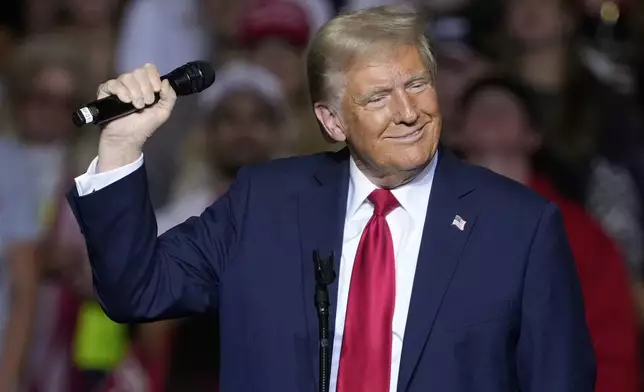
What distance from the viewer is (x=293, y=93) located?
139 inches

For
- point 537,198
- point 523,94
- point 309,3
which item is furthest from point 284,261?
point 309,3

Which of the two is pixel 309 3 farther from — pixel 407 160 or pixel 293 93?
pixel 407 160

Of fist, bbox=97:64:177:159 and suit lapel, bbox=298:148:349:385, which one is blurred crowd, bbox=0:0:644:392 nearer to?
suit lapel, bbox=298:148:349:385

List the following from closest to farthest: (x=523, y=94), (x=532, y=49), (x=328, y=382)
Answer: (x=328, y=382)
(x=523, y=94)
(x=532, y=49)

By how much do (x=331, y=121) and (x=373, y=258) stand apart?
261 mm

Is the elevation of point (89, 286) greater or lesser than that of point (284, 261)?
lesser

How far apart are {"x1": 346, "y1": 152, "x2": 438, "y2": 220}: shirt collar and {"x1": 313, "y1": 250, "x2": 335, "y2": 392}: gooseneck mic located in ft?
0.45

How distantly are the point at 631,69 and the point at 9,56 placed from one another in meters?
1.81

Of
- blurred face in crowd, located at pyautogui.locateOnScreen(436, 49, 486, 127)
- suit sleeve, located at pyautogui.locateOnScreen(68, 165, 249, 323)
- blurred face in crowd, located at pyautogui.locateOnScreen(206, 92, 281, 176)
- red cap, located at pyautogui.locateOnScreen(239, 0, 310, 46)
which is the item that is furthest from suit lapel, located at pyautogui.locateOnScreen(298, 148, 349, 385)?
red cap, located at pyautogui.locateOnScreen(239, 0, 310, 46)

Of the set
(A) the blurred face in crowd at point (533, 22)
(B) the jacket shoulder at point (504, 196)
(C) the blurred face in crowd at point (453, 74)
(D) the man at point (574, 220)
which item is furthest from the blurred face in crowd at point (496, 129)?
(B) the jacket shoulder at point (504, 196)

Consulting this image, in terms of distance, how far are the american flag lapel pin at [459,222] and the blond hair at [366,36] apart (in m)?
0.23

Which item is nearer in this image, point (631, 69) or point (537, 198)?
point (537, 198)

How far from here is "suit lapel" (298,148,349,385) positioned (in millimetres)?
1938

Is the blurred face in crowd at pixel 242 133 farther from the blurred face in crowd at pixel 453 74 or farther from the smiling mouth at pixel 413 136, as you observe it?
the smiling mouth at pixel 413 136
